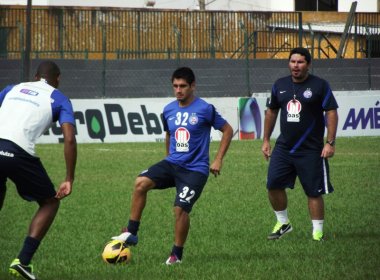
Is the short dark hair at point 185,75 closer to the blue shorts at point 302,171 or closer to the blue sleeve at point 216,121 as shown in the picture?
the blue sleeve at point 216,121

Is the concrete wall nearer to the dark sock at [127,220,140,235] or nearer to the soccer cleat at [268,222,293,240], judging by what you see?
the soccer cleat at [268,222,293,240]

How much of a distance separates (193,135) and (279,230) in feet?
6.48

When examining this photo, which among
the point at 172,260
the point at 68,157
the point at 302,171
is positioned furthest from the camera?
the point at 302,171

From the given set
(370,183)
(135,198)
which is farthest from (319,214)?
(370,183)

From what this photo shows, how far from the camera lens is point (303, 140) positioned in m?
10.9

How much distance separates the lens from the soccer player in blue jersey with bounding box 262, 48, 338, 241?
10.7 metres

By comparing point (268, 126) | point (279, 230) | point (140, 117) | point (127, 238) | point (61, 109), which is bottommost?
point (140, 117)

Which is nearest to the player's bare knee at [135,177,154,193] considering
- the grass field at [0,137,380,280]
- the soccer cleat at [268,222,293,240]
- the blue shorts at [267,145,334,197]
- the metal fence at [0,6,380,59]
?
the grass field at [0,137,380,280]

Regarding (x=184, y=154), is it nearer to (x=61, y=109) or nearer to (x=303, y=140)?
(x=61, y=109)

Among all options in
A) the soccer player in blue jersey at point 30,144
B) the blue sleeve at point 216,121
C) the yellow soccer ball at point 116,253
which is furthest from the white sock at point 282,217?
the soccer player in blue jersey at point 30,144

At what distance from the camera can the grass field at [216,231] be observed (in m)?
8.85

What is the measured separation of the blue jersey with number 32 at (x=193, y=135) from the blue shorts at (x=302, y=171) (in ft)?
5.37

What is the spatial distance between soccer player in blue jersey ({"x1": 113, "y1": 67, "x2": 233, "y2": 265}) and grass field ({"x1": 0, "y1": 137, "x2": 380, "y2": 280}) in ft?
1.93

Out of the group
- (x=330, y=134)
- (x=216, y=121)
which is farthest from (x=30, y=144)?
(x=330, y=134)
